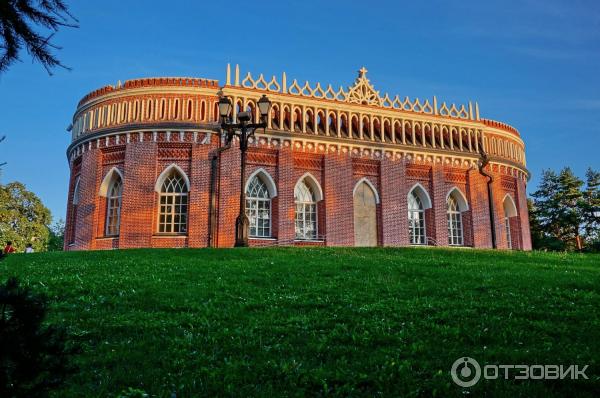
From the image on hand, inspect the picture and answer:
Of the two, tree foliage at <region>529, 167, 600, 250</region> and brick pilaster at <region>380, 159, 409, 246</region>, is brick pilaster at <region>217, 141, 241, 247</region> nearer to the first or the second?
brick pilaster at <region>380, 159, 409, 246</region>

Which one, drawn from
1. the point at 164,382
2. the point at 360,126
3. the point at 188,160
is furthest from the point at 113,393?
the point at 360,126

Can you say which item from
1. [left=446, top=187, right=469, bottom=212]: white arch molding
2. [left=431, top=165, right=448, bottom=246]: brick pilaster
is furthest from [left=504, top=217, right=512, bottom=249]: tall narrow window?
[left=431, top=165, right=448, bottom=246]: brick pilaster

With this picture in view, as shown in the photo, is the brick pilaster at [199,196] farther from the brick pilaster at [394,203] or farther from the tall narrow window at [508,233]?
the tall narrow window at [508,233]

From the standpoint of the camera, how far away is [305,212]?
23281 millimetres

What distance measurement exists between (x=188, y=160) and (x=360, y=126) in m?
8.51

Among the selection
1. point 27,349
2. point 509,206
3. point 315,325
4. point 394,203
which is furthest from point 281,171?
point 27,349

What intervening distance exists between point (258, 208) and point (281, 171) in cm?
195

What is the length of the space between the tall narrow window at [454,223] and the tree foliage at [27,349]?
24432 millimetres

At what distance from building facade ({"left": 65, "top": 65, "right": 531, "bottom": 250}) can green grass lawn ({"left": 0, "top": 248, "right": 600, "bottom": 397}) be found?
9685 millimetres

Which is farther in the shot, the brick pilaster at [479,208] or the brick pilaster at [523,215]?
the brick pilaster at [523,215]

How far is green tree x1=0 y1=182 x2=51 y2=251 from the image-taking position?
39812 millimetres

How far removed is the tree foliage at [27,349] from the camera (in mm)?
2670

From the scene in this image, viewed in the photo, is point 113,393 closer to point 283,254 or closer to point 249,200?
point 283,254

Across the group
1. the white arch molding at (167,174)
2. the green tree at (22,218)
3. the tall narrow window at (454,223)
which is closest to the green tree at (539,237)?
the tall narrow window at (454,223)
